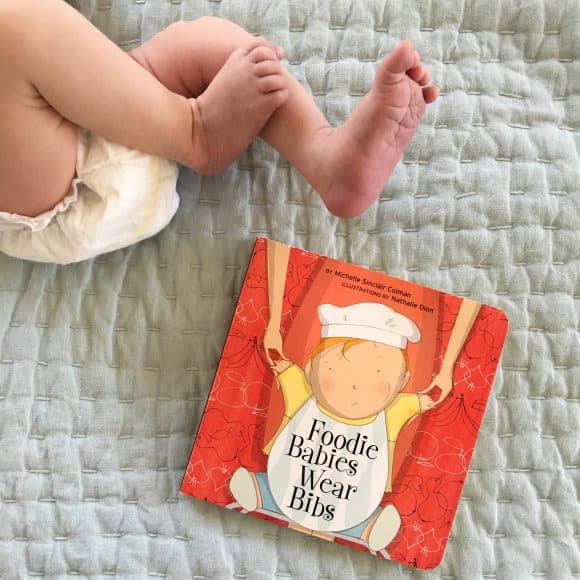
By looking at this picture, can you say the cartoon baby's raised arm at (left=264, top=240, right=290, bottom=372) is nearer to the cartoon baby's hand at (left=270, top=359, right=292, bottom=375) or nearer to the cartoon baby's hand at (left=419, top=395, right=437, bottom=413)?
the cartoon baby's hand at (left=270, top=359, right=292, bottom=375)

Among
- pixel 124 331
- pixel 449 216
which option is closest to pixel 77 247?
pixel 124 331

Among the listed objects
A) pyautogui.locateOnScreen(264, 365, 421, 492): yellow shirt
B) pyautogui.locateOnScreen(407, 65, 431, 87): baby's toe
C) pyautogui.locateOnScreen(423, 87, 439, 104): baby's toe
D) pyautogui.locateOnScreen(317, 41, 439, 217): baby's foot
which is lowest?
pyautogui.locateOnScreen(264, 365, 421, 492): yellow shirt

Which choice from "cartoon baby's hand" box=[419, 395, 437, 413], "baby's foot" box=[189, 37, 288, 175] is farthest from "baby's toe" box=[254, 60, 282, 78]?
"cartoon baby's hand" box=[419, 395, 437, 413]

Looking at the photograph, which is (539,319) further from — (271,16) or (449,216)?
(271,16)

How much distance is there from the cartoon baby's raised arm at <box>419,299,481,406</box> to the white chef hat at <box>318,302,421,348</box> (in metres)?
0.04

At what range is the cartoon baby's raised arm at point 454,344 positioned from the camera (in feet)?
2.33

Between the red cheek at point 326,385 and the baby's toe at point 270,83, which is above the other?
the baby's toe at point 270,83

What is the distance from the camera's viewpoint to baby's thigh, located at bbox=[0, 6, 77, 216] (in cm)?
60

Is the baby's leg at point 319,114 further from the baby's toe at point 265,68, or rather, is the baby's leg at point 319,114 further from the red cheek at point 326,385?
the red cheek at point 326,385

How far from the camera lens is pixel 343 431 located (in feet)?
2.33

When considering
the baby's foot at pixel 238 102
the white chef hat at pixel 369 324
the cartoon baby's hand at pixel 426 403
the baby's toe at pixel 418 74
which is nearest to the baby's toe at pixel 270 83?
the baby's foot at pixel 238 102

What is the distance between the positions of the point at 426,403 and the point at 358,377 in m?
0.08

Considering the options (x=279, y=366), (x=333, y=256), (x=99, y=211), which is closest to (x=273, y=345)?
(x=279, y=366)

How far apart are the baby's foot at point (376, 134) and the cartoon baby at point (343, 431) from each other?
136 millimetres
